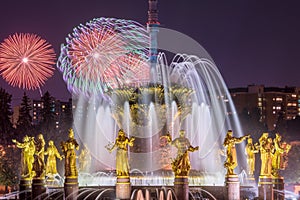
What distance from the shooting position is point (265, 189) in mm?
37594

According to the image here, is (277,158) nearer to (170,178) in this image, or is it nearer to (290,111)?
(170,178)

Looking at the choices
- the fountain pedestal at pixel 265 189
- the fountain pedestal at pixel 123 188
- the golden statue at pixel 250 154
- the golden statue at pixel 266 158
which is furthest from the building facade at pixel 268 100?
the fountain pedestal at pixel 123 188

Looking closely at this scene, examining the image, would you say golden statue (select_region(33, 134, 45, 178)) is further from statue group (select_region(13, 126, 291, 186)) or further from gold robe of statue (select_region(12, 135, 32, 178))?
gold robe of statue (select_region(12, 135, 32, 178))

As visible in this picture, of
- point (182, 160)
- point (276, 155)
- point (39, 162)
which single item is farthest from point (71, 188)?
point (276, 155)

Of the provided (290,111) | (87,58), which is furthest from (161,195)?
(290,111)

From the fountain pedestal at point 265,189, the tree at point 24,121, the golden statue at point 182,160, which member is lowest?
the fountain pedestal at point 265,189

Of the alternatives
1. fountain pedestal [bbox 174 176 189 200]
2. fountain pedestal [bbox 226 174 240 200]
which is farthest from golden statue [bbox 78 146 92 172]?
fountain pedestal [bbox 226 174 240 200]

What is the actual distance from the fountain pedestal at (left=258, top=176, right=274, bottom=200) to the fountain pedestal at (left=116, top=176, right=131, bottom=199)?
698cm

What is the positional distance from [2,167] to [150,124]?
98.9ft

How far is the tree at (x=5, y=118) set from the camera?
86012mm

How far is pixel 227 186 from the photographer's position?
36500mm

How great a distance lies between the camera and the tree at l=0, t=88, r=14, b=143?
282 ft

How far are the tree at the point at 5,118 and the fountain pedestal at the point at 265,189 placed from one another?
171 ft

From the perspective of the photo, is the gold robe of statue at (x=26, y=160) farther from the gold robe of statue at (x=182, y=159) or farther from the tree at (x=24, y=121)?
the tree at (x=24, y=121)
